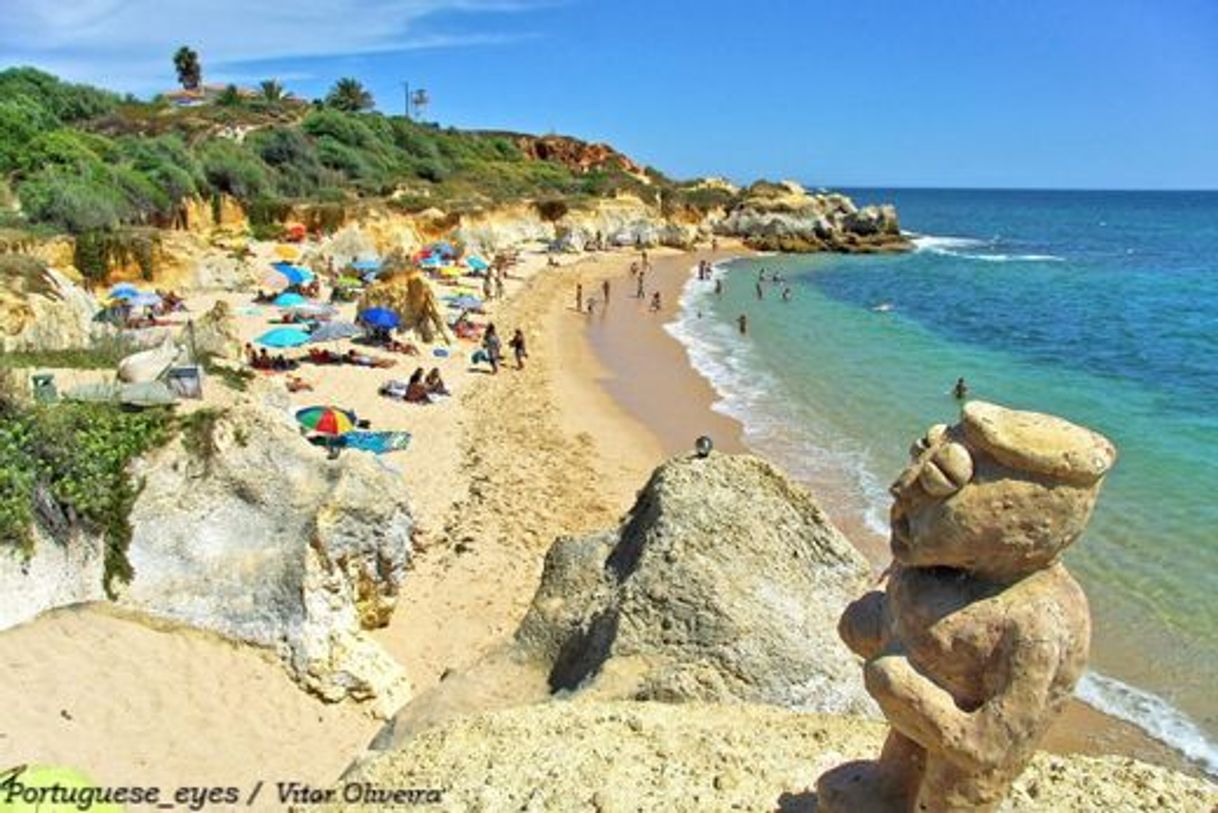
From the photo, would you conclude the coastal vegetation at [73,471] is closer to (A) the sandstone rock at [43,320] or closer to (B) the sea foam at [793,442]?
(A) the sandstone rock at [43,320]

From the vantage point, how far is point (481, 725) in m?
6.02

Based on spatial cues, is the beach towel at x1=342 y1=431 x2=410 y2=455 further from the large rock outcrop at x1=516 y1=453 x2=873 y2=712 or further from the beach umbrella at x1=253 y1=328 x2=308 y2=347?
the large rock outcrop at x1=516 y1=453 x2=873 y2=712

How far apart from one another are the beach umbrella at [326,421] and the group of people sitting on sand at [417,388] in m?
4.43

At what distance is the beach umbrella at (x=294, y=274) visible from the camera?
31531 millimetres

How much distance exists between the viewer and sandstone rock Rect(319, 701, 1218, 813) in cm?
519

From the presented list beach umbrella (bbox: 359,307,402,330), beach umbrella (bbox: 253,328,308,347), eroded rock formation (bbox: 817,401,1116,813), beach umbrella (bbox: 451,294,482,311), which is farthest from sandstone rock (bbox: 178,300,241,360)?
eroded rock formation (bbox: 817,401,1116,813)

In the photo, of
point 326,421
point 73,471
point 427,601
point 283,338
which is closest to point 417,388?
point 283,338

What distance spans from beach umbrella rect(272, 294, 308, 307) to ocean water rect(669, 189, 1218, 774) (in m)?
12.0

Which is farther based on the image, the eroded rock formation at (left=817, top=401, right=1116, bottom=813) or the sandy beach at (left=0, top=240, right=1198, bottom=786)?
the sandy beach at (left=0, top=240, right=1198, bottom=786)

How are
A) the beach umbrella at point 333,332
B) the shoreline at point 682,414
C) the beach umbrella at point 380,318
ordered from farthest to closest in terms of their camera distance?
the beach umbrella at point 380,318 → the beach umbrella at point 333,332 → the shoreline at point 682,414

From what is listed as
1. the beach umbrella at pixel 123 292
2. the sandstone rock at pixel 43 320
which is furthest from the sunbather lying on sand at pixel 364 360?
the beach umbrella at pixel 123 292

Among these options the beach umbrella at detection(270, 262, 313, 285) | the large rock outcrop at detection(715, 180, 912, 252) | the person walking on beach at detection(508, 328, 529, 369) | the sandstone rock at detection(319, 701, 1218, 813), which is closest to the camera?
the sandstone rock at detection(319, 701, 1218, 813)

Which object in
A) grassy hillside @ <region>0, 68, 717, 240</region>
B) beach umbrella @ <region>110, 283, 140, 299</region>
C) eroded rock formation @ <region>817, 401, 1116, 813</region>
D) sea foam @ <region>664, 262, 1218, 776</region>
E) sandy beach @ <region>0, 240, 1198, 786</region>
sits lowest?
sea foam @ <region>664, 262, 1218, 776</region>

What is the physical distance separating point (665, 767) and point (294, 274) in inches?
1132
